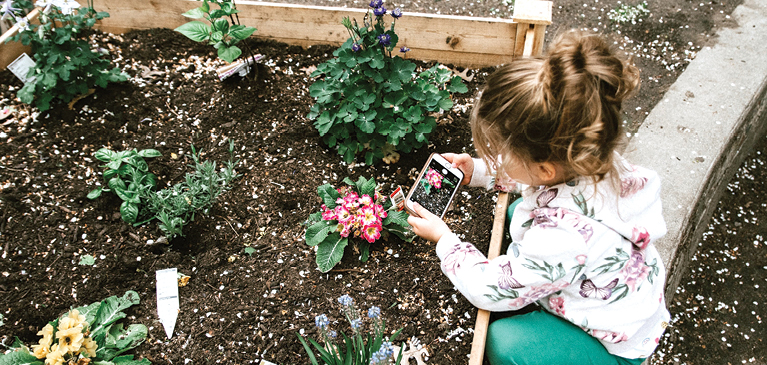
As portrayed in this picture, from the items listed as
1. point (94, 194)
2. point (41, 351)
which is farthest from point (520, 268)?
point (94, 194)

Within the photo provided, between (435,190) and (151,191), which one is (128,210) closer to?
(151,191)

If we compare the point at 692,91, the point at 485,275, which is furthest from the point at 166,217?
the point at 692,91

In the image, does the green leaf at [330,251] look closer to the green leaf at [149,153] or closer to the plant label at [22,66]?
the green leaf at [149,153]

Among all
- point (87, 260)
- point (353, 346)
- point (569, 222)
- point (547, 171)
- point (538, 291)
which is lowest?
point (353, 346)

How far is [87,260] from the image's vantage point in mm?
2020

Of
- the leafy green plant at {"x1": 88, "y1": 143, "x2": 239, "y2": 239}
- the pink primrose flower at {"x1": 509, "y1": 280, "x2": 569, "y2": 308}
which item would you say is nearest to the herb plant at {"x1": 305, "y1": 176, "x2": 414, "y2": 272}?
the leafy green plant at {"x1": 88, "y1": 143, "x2": 239, "y2": 239}

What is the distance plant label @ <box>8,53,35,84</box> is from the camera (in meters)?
2.49

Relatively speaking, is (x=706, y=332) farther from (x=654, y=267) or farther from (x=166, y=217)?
(x=166, y=217)

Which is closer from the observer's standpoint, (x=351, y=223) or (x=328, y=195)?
(x=351, y=223)

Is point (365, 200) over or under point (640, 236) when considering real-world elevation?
under

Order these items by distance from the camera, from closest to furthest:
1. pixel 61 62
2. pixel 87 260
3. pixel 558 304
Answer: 1. pixel 558 304
2. pixel 87 260
3. pixel 61 62

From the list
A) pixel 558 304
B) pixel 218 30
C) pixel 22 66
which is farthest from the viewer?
pixel 22 66

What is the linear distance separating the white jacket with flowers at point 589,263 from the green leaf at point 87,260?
4.89ft

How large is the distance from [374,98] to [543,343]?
3.91ft
